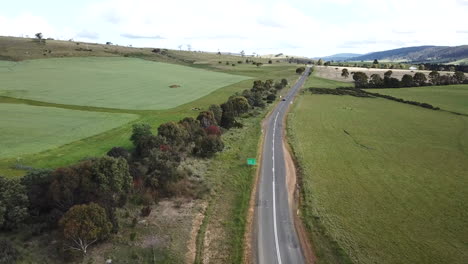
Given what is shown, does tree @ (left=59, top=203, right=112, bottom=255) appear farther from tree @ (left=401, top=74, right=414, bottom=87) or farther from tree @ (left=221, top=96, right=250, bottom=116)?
tree @ (left=401, top=74, right=414, bottom=87)

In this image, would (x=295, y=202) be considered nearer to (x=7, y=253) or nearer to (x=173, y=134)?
(x=173, y=134)

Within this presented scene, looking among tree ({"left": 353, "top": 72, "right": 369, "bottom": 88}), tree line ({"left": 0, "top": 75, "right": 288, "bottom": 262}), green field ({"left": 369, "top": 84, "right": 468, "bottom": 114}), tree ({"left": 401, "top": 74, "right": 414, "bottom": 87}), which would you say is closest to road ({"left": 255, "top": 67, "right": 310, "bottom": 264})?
tree line ({"left": 0, "top": 75, "right": 288, "bottom": 262})

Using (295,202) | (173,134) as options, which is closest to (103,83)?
(173,134)

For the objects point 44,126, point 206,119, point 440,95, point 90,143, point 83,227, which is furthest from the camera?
point 440,95

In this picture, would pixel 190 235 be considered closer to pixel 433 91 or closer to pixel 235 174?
pixel 235 174

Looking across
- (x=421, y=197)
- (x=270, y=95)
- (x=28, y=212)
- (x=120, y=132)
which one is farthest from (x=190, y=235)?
(x=270, y=95)

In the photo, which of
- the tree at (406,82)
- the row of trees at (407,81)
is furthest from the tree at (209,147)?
the tree at (406,82)
